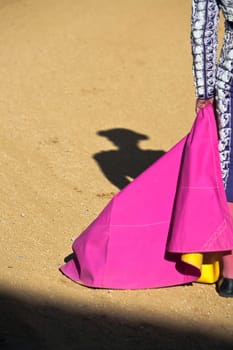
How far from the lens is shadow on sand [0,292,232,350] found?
14.8ft

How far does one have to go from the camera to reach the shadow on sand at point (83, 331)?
4516 mm

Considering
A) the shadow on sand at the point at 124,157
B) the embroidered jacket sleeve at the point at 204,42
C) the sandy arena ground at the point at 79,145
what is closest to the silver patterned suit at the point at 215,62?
the embroidered jacket sleeve at the point at 204,42

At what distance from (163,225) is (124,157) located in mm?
2563

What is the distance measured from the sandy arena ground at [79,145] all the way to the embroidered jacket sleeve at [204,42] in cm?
110

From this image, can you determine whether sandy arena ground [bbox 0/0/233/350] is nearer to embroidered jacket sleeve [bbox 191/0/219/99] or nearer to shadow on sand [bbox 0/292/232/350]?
shadow on sand [bbox 0/292/232/350]

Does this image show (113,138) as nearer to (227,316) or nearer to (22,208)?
(22,208)

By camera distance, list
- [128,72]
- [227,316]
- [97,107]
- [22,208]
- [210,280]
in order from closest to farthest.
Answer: [227,316] < [210,280] < [22,208] < [97,107] < [128,72]

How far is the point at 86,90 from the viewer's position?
→ 31.5 feet

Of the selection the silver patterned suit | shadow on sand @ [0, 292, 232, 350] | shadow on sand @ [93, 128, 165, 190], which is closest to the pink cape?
the silver patterned suit

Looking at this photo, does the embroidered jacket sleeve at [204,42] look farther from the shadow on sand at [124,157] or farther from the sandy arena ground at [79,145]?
the shadow on sand at [124,157]

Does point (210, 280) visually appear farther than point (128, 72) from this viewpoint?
Answer: No

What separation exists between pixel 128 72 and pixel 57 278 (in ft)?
16.9

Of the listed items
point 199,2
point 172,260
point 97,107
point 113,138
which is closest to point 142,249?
point 172,260

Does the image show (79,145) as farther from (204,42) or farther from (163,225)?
(204,42)
